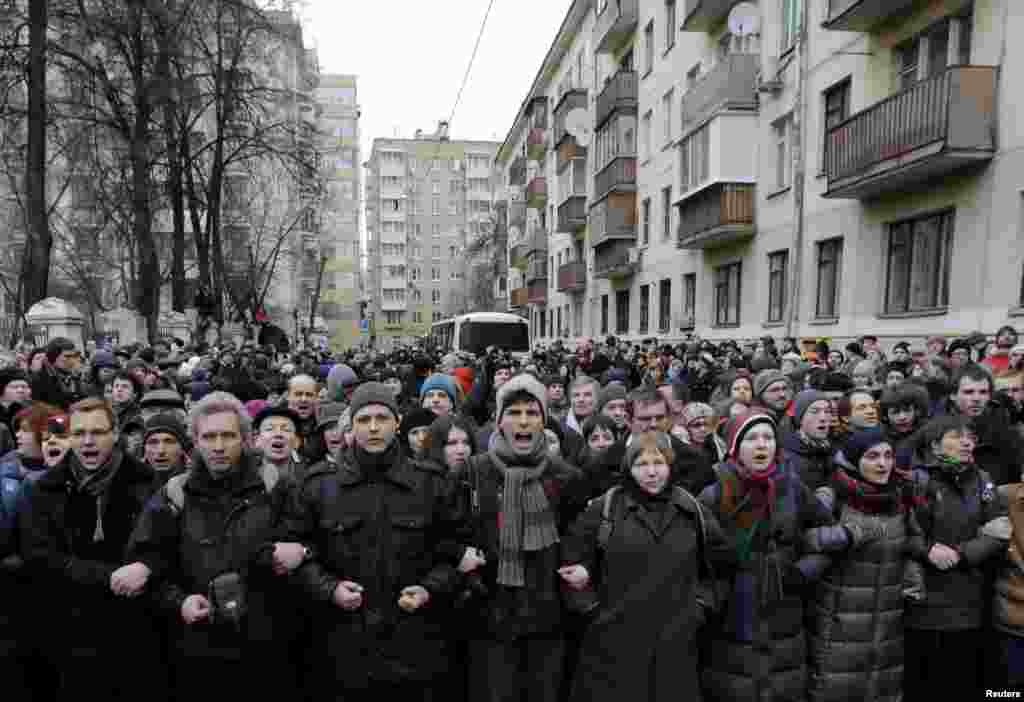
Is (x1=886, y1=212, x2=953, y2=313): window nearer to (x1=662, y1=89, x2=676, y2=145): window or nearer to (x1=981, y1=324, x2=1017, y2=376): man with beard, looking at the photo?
(x1=981, y1=324, x2=1017, y2=376): man with beard

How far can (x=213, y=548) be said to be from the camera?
2789 millimetres

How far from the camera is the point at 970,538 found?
10.7 feet

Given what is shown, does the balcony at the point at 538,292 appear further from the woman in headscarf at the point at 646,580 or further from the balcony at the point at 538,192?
the woman in headscarf at the point at 646,580

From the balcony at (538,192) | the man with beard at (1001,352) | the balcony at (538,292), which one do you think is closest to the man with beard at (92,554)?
the man with beard at (1001,352)

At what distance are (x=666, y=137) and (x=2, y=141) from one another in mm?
18006

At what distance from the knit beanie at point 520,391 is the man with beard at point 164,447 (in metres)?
1.73

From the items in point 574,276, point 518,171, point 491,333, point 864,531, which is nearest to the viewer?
point 864,531

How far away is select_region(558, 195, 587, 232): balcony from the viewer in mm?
29859

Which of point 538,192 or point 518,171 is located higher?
point 518,171

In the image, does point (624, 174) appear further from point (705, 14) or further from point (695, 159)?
point (705, 14)

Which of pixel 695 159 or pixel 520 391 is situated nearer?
pixel 520 391

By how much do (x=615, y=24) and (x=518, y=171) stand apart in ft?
71.4

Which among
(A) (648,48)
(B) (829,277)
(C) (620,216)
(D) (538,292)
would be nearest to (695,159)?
(B) (829,277)

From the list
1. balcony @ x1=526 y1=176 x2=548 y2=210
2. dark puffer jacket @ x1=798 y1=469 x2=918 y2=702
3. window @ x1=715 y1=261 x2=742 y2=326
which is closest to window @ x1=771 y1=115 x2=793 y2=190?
window @ x1=715 y1=261 x2=742 y2=326
